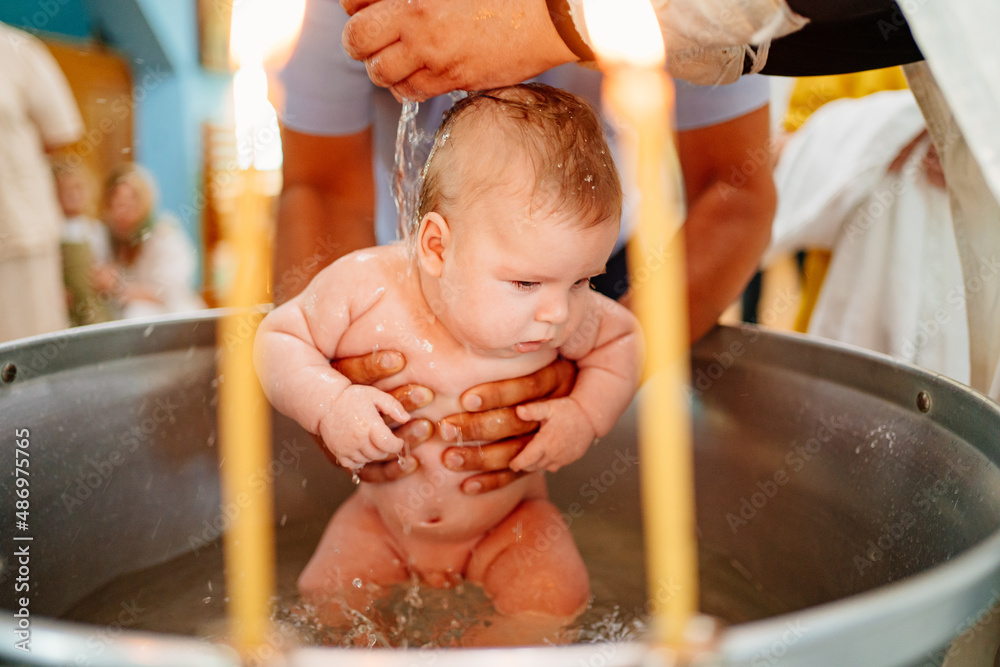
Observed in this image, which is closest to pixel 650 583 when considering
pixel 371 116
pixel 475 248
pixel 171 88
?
pixel 475 248

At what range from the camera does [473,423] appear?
0.79m

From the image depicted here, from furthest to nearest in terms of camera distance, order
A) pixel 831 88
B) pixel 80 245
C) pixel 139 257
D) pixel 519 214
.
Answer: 1. pixel 139 257
2. pixel 80 245
3. pixel 831 88
4. pixel 519 214

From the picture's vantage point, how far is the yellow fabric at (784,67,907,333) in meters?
1.57

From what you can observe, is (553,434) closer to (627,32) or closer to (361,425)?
(361,425)

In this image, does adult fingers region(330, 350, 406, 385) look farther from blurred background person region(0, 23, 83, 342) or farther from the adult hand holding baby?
blurred background person region(0, 23, 83, 342)

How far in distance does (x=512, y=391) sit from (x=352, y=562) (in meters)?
0.25

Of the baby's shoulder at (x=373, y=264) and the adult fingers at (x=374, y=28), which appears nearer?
the adult fingers at (x=374, y=28)

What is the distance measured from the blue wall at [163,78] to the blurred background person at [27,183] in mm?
1741

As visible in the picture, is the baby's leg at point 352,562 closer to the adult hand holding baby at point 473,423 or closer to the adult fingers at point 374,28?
the adult hand holding baby at point 473,423

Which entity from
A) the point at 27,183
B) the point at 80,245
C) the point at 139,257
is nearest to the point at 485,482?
the point at 27,183

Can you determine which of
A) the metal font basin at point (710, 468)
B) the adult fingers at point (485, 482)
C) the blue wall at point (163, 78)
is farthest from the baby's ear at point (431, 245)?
the blue wall at point (163, 78)

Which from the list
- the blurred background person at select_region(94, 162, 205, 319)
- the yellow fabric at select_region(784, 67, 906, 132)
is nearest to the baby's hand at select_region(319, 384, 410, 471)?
the yellow fabric at select_region(784, 67, 906, 132)

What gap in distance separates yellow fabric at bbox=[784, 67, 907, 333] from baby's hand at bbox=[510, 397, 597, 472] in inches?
37.6

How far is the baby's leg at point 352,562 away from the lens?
82 centimetres
